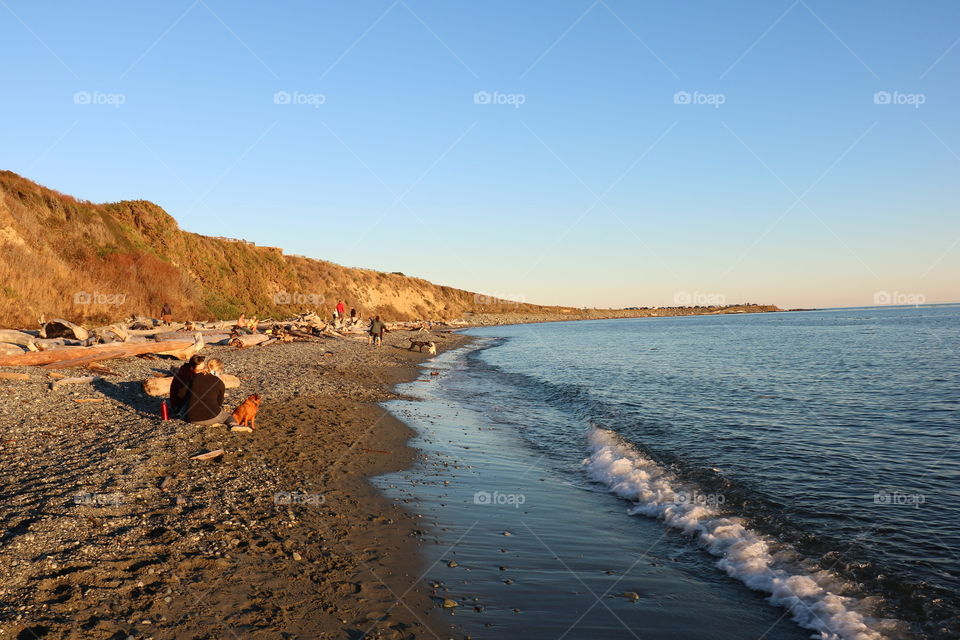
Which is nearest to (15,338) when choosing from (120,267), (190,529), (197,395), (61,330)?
(61,330)

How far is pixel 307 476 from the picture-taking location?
875cm

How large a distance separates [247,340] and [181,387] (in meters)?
15.6

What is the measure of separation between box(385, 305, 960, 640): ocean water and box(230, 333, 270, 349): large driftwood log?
11.2 m

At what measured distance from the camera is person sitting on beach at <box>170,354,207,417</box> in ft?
34.1

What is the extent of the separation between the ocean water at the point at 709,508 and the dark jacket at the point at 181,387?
4.87m

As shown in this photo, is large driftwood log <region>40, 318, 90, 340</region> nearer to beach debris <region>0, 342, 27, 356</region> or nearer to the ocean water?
beach debris <region>0, 342, 27, 356</region>

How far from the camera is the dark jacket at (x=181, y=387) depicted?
1042 cm

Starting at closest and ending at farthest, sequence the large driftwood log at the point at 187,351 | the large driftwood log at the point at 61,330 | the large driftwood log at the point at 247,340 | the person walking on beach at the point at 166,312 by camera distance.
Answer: the large driftwood log at the point at 61,330 < the large driftwood log at the point at 187,351 < the large driftwood log at the point at 247,340 < the person walking on beach at the point at 166,312

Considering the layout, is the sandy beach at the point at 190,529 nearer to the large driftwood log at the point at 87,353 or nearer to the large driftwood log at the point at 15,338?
the large driftwood log at the point at 87,353

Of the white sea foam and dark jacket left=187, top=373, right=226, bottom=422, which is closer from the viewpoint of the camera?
the white sea foam

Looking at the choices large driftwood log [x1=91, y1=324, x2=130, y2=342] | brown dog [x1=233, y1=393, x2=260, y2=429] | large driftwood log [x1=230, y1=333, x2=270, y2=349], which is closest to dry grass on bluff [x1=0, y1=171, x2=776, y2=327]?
large driftwood log [x1=91, y1=324, x2=130, y2=342]

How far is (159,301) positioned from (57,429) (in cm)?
2729

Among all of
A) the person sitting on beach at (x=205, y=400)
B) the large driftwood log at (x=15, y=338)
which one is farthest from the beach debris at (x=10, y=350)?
the person sitting on beach at (x=205, y=400)

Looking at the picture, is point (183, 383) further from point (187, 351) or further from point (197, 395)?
point (187, 351)
